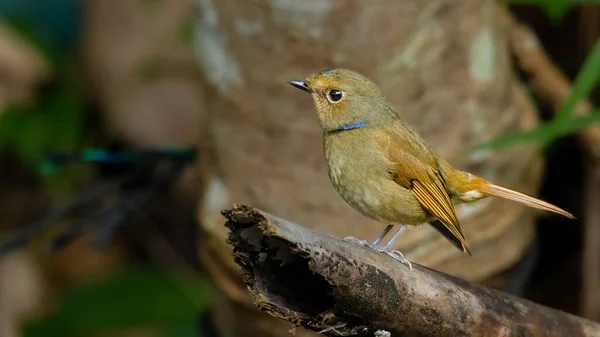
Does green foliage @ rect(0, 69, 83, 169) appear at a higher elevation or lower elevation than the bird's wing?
higher

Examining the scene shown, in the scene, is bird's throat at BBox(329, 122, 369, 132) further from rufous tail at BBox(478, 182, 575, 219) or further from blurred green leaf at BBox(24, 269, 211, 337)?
blurred green leaf at BBox(24, 269, 211, 337)

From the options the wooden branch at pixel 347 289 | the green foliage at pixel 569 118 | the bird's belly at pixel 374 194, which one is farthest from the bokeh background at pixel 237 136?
the wooden branch at pixel 347 289

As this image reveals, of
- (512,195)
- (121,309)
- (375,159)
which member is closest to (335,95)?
(375,159)

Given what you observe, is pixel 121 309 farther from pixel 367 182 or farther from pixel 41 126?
pixel 367 182

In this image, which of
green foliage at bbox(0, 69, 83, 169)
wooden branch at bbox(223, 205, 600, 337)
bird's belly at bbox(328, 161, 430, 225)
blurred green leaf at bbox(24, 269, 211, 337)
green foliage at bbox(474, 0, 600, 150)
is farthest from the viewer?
green foliage at bbox(0, 69, 83, 169)

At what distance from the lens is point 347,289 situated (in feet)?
6.91

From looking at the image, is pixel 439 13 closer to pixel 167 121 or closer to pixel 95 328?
pixel 167 121

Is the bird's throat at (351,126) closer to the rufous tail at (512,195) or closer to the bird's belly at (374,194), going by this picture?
the bird's belly at (374,194)

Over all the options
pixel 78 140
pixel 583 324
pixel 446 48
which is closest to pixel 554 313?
pixel 583 324

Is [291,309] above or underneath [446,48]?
underneath

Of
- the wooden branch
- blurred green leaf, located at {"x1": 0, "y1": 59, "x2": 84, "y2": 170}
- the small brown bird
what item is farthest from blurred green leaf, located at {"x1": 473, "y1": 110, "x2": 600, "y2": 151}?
blurred green leaf, located at {"x1": 0, "y1": 59, "x2": 84, "y2": 170}

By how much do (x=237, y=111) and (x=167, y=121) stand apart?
2069 mm

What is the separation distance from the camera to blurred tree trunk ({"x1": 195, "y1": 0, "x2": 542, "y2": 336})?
3695 mm

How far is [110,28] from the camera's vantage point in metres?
6.15
